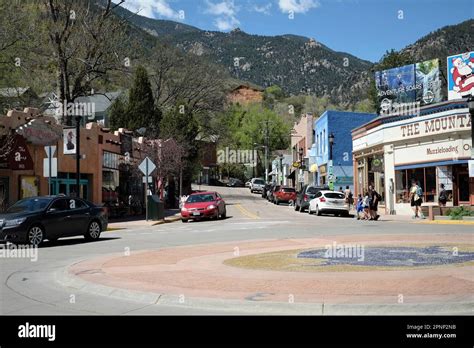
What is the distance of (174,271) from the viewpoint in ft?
37.3

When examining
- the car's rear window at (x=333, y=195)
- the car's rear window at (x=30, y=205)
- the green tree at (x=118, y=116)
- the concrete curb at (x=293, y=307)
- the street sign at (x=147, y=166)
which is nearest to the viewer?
the concrete curb at (x=293, y=307)

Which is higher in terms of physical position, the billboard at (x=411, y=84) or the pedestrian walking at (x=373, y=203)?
the billboard at (x=411, y=84)

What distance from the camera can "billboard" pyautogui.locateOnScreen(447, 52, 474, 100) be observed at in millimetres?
34312

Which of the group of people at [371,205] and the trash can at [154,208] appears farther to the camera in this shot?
the trash can at [154,208]

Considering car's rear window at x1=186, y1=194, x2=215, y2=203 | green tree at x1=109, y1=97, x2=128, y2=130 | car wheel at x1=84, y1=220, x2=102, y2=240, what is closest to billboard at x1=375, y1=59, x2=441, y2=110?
car's rear window at x1=186, y1=194, x2=215, y2=203

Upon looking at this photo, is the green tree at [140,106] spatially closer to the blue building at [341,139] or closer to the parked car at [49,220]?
the blue building at [341,139]

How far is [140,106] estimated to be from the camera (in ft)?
180

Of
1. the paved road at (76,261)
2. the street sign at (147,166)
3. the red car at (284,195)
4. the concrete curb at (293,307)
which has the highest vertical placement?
the street sign at (147,166)

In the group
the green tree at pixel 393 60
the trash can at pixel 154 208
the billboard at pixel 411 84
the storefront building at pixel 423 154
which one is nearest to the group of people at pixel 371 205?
the storefront building at pixel 423 154

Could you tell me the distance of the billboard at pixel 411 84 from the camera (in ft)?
126

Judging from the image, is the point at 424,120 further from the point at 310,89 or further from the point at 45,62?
the point at 310,89

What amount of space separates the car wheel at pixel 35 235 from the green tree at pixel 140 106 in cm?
3719

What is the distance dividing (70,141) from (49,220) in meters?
11.3

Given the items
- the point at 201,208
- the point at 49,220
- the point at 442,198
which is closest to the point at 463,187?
the point at 442,198
